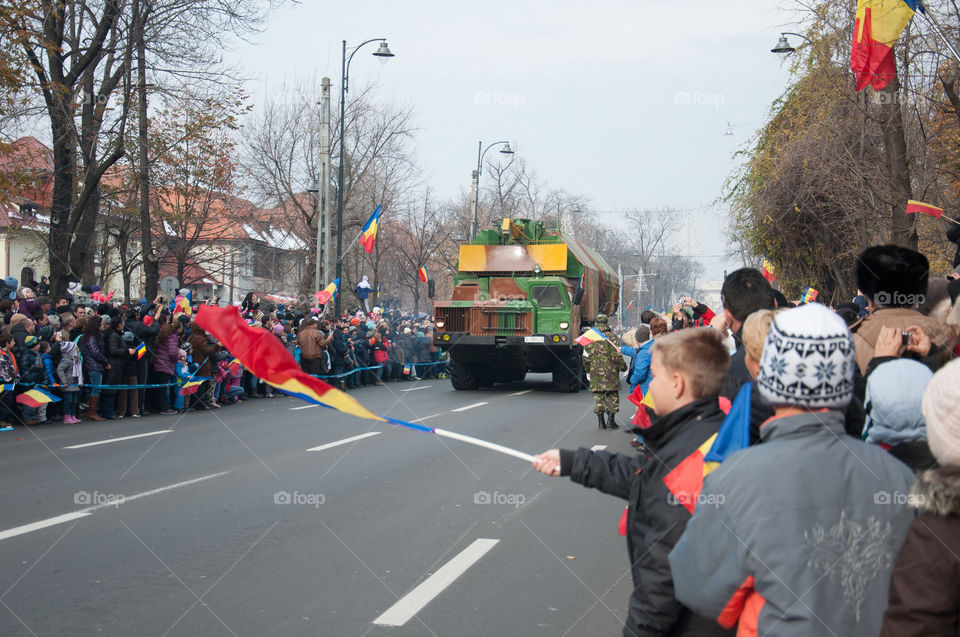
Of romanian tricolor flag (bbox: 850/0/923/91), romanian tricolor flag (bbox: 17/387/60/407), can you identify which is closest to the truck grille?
romanian tricolor flag (bbox: 17/387/60/407)

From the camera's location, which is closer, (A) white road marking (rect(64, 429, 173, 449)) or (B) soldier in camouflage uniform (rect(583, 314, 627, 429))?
(A) white road marking (rect(64, 429, 173, 449))

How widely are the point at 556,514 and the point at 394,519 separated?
1420mm

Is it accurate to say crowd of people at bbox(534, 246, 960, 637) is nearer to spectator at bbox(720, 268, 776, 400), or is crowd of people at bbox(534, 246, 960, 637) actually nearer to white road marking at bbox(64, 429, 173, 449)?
spectator at bbox(720, 268, 776, 400)

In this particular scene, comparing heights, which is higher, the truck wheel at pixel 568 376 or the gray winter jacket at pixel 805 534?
the gray winter jacket at pixel 805 534

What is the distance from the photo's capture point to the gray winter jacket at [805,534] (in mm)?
2180

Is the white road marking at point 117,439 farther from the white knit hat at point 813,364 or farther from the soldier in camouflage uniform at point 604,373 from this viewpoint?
the white knit hat at point 813,364

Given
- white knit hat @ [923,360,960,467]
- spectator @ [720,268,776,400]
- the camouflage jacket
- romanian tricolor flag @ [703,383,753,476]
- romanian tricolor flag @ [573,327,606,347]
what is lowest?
the camouflage jacket

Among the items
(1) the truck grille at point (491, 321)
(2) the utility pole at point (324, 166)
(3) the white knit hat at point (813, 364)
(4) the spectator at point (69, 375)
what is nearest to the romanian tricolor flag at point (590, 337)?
(1) the truck grille at point (491, 321)

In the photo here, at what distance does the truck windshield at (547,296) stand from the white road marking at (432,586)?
14808 millimetres

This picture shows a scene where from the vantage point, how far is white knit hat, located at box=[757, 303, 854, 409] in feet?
7.65

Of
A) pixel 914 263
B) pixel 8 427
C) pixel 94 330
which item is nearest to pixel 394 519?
pixel 914 263

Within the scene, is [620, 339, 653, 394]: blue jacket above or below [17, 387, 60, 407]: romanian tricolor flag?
above

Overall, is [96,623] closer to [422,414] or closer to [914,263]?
[914,263]

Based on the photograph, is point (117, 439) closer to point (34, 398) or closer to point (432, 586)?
point (34, 398)
